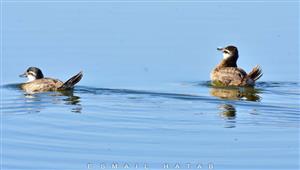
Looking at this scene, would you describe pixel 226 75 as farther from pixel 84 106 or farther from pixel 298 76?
pixel 84 106

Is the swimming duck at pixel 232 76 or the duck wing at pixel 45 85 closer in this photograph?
the duck wing at pixel 45 85

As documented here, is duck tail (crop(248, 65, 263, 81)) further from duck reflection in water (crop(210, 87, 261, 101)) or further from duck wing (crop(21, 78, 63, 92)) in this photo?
duck wing (crop(21, 78, 63, 92))

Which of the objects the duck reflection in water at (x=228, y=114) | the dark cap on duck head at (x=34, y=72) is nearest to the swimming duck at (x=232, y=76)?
the duck reflection in water at (x=228, y=114)

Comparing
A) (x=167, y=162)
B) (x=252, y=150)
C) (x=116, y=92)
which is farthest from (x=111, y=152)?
(x=116, y=92)

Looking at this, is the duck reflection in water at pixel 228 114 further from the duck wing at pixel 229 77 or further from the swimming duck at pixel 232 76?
the duck wing at pixel 229 77

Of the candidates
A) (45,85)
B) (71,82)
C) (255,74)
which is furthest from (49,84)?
(255,74)

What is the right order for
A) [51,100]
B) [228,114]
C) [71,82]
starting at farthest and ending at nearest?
[71,82]
[51,100]
[228,114]

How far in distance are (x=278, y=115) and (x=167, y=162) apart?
412cm

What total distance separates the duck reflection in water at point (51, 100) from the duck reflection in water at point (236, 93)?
2.86 m

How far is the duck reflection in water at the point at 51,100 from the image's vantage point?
16.3m

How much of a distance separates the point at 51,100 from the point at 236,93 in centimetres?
395

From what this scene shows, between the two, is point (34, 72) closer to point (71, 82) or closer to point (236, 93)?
point (71, 82)

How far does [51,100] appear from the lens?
56.8 feet

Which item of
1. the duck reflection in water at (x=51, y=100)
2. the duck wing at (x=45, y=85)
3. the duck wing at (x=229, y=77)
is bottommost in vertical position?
the duck reflection in water at (x=51, y=100)
